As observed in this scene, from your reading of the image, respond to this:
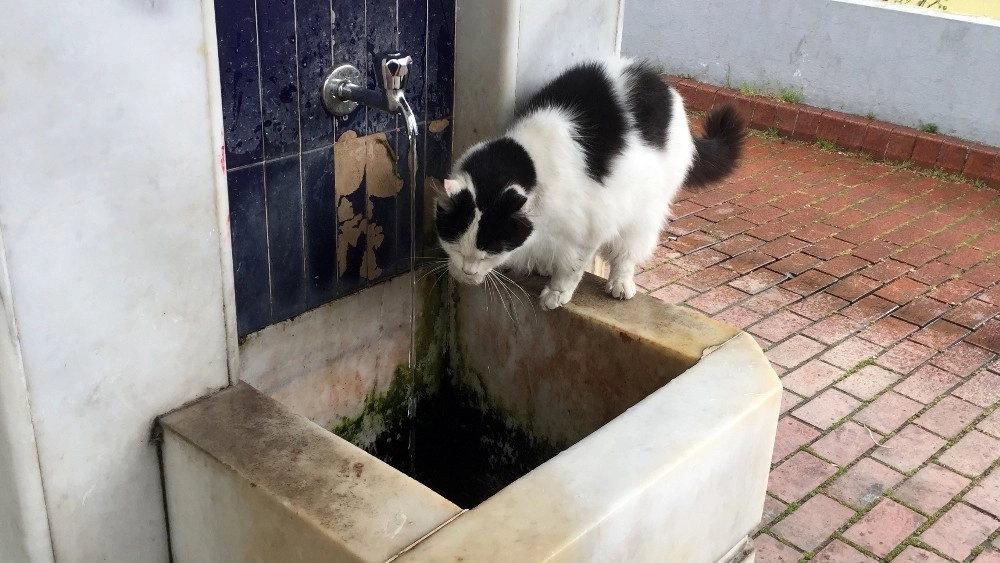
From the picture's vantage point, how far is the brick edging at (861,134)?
204 inches

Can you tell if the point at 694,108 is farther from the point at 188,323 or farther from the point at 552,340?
the point at 188,323

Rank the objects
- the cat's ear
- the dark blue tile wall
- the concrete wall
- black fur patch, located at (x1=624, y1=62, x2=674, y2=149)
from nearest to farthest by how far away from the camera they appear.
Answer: the dark blue tile wall → the cat's ear → black fur patch, located at (x1=624, y1=62, x2=674, y2=149) → the concrete wall

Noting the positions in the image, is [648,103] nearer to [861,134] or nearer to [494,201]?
[494,201]

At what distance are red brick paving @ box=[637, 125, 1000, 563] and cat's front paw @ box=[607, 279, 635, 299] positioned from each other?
0.84 meters

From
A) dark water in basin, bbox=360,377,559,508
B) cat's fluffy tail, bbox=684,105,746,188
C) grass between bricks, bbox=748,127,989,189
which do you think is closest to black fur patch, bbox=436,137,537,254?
dark water in basin, bbox=360,377,559,508

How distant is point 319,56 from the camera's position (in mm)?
1829

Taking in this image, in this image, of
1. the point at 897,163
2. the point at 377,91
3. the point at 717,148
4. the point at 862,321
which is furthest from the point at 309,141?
the point at 897,163

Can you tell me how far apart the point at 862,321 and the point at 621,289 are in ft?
6.25

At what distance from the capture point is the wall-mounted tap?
178 centimetres

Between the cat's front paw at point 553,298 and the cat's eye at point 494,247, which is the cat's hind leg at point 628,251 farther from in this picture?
the cat's eye at point 494,247

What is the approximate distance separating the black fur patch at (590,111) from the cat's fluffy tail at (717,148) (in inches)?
20.6

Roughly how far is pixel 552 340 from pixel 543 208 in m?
0.32

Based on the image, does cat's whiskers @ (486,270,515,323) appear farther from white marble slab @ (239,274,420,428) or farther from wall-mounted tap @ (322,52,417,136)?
wall-mounted tap @ (322,52,417,136)

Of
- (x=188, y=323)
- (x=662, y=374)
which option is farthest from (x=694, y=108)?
(x=188, y=323)
